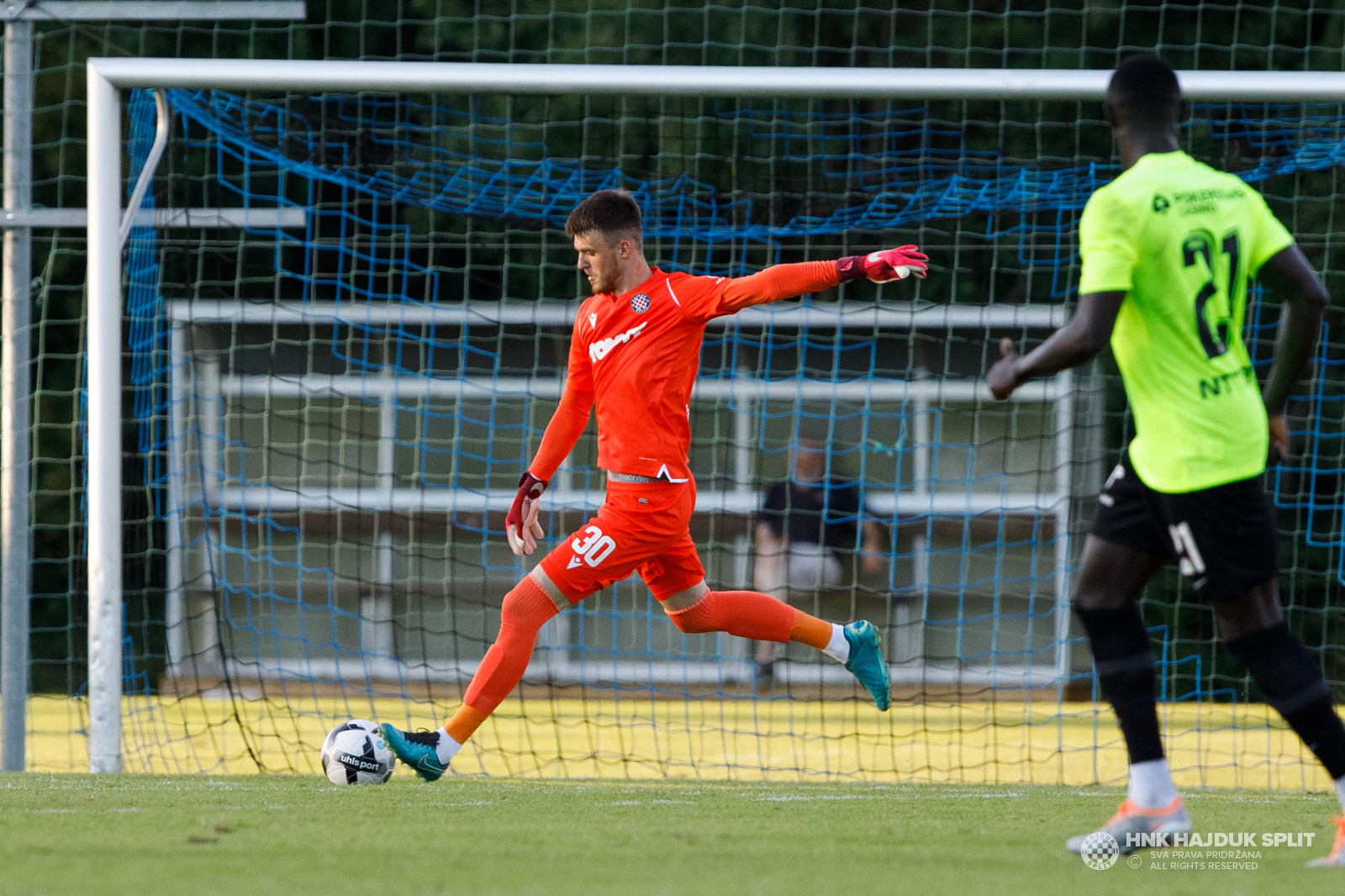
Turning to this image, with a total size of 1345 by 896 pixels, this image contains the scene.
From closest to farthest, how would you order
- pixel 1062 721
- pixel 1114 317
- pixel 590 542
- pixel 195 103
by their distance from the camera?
1. pixel 1114 317
2. pixel 590 542
3. pixel 195 103
4. pixel 1062 721

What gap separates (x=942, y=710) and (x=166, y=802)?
6.43 meters

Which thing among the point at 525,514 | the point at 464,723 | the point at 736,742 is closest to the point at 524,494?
the point at 525,514

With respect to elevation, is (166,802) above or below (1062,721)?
above

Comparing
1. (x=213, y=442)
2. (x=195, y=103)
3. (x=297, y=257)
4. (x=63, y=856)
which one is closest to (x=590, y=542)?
(x=63, y=856)

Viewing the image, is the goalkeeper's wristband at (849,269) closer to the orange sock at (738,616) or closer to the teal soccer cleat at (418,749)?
the orange sock at (738,616)

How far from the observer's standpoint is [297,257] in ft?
36.7

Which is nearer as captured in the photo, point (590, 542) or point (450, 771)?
point (590, 542)

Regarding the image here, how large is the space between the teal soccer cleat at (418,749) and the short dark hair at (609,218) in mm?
1574

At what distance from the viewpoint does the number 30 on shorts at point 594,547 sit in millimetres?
4355

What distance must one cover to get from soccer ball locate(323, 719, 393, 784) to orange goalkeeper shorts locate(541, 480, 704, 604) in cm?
76

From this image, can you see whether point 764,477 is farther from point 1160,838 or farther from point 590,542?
point 1160,838

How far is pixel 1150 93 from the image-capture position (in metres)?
3.10

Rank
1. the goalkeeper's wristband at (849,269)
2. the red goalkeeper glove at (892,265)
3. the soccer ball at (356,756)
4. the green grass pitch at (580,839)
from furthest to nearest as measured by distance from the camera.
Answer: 1. the soccer ball at (356,756)
2. the goalkeeper's wristband at (849,269)
3. the red goalkeeper glove at (892,265)
4. the green grass pitch at (580,839)

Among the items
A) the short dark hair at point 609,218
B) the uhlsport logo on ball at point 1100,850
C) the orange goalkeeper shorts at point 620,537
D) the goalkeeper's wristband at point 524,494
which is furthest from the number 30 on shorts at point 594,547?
the uhlsport logo on ball at point 1100,850
